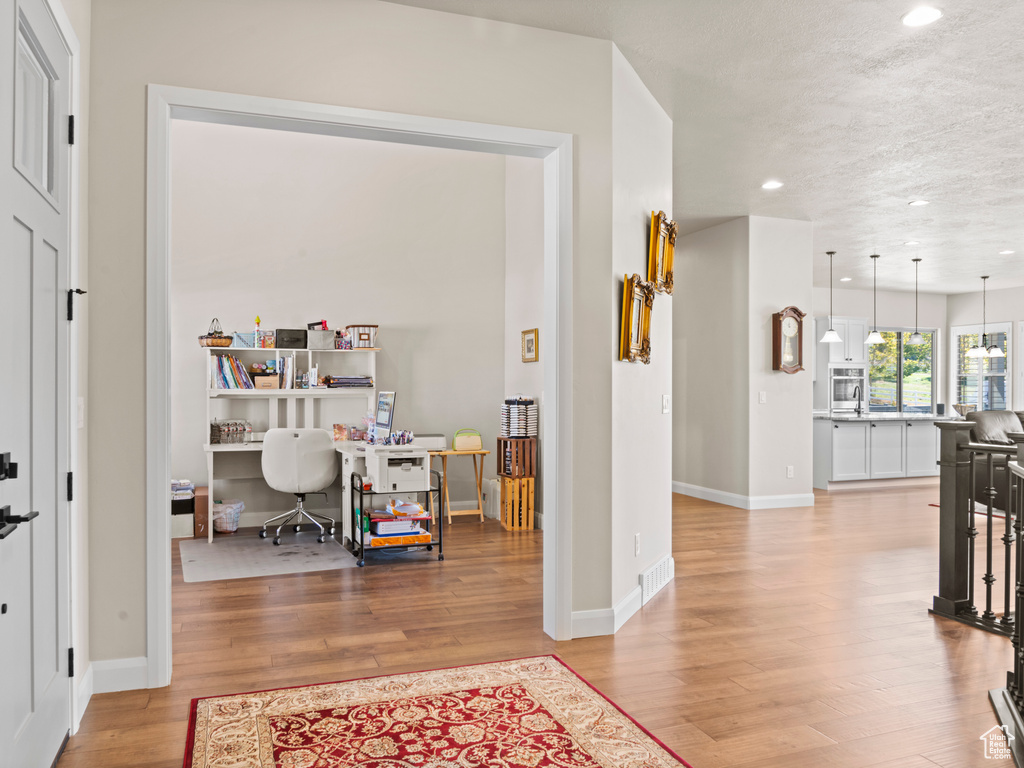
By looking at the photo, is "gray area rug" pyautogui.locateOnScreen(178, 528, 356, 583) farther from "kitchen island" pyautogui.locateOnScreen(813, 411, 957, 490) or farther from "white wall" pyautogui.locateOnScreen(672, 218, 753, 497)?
"kitchen island" pyautogui.locateOnScreen(813, 411, 957, 490)

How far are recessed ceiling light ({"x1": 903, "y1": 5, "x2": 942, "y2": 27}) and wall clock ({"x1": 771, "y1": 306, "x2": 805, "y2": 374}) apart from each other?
14.0 feet

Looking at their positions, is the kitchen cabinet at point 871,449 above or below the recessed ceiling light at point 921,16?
below

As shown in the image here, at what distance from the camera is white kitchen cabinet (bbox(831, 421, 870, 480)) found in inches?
362

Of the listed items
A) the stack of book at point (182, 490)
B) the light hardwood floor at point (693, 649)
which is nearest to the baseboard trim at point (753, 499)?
the light hardwood floor at point (693, 649)

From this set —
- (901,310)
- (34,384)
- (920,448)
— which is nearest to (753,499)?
(920,448)

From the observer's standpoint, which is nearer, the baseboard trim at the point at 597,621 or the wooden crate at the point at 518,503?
the baseboard trim at the point at 597,621

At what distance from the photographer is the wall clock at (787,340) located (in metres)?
7.47

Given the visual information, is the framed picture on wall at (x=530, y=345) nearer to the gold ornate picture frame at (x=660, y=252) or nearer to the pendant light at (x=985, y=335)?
the gold ornate picture frame at (x=660, y=252)

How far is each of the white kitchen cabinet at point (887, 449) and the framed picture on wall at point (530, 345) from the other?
527 cm

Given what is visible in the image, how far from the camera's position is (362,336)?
6531mm

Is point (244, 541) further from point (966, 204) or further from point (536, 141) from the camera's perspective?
point (966, 204)

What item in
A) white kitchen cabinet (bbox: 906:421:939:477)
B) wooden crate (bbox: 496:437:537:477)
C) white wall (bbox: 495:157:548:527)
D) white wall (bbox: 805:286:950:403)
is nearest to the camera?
wooden crate (bbox: 496:437:537:477)

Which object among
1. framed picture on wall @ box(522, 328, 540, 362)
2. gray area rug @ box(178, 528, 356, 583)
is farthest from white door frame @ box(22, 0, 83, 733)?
framed picture on wall @ box(522, 328, 540, 362)

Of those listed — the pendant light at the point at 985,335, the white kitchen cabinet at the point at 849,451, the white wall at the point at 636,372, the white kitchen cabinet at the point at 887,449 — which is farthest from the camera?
the pendant light at the point at 985,335
